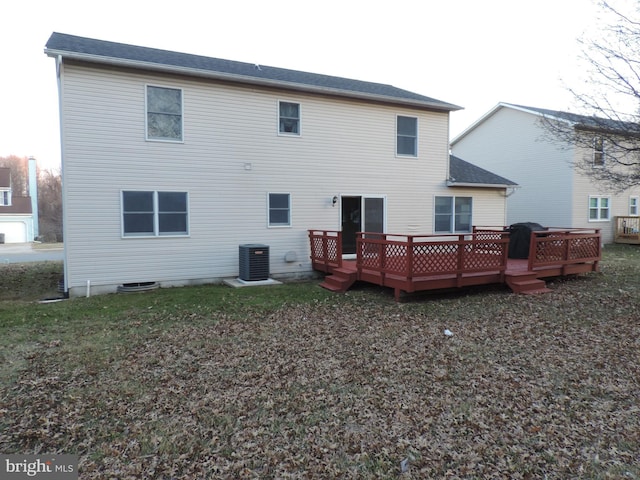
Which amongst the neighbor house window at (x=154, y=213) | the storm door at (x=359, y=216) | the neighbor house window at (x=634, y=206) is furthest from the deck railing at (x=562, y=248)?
the neighbor house window at (x=634, y=206)

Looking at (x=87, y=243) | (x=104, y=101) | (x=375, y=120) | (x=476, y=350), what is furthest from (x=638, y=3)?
(x=87, y=243)

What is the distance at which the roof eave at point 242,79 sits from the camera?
8140 mm

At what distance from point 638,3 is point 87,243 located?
38.9 feet

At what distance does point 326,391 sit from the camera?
13.1 ft

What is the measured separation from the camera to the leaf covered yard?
288cm

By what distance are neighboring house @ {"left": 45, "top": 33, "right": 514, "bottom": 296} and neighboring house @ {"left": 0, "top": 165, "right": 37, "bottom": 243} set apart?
27.5 metres

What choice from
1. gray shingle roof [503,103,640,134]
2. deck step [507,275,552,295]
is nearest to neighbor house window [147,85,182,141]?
deck step [507,275,552,295]

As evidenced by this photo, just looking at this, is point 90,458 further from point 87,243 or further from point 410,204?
point 410,204

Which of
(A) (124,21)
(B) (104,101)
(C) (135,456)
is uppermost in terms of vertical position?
(A) (124,21)

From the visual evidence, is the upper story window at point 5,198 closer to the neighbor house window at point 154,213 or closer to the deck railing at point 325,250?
the neighbor house window at point 154,213

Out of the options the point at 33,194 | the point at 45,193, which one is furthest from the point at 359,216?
the point at 45,193

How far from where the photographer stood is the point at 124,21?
573 inches

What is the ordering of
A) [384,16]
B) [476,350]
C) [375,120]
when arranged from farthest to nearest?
[384,16] < [375,120] < [476,350]

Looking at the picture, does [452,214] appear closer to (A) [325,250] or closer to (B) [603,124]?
(A) [325,250]
